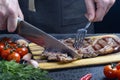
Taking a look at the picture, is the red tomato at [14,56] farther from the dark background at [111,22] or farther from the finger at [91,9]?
the dark background at [111,22]

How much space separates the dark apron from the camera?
89.4 inches

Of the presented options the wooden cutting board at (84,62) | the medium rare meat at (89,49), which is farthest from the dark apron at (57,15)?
the wooden cutting board at (84,62)

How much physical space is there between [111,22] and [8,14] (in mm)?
1620

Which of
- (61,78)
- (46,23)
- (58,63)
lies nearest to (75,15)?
(46,23)

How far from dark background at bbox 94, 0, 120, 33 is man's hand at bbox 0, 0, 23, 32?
153 centimetres

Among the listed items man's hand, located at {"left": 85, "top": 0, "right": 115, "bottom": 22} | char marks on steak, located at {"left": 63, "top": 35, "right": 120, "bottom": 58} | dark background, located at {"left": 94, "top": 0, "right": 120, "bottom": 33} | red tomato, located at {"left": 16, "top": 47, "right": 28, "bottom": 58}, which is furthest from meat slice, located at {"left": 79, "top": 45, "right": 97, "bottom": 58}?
dark background, located at {"left": 94, "top": 0, "right": 120, "bottom": 33}

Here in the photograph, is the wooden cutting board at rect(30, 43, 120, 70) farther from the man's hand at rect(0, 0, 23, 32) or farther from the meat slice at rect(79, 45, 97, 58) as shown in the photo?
the man's hand at rect(0, 0, 23, 32)

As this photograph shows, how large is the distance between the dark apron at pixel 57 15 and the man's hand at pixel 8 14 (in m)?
0.68

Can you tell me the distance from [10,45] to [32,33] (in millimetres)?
262

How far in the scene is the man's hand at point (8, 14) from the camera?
5.10 feet

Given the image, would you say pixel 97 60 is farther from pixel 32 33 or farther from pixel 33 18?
pixel 33 18

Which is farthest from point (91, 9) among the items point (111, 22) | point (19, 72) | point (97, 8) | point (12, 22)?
point (111, 22)

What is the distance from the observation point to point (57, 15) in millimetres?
2283

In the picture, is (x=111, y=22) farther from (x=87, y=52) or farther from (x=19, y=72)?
(x=19, y=72)
